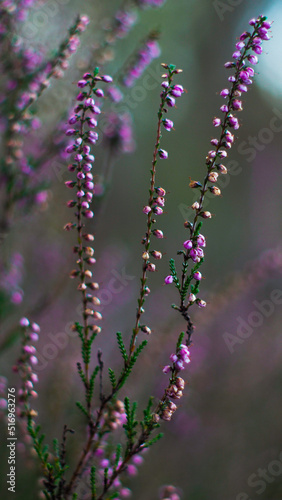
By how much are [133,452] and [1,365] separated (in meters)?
3.60

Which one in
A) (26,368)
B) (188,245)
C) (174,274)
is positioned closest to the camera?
(188,245)

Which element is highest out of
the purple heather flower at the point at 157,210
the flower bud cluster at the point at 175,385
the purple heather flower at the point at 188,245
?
the purple heather flower at the point at 157,210

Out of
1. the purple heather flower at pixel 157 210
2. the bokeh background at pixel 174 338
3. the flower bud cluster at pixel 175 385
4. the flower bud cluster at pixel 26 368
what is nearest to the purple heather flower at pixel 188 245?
the purple heather flower at pixel 157 210

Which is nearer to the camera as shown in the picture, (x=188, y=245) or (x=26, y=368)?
(x=188, y=245)

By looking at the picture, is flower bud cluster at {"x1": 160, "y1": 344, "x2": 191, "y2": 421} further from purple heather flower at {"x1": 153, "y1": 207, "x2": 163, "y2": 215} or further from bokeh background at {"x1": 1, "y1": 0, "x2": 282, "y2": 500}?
bokeh background at {"x1": 1, "y1": 0, "x2": 282, "y2": 500}

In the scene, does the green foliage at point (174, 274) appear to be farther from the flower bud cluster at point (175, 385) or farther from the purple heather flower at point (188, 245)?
the flower bud cluster at point (175, 385)

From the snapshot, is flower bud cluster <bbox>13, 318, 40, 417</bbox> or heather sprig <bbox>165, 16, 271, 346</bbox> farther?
flower bud cluster <bbox>13, 318, 40, 417</bbox>

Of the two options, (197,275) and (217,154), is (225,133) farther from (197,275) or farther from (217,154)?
(197,275)

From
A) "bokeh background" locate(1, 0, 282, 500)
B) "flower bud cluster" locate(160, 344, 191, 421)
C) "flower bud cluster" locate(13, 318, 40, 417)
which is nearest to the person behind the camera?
"flower bud cluster" locate(160, 344, 191, 421)

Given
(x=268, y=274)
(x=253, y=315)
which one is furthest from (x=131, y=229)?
(x=268, y=274)

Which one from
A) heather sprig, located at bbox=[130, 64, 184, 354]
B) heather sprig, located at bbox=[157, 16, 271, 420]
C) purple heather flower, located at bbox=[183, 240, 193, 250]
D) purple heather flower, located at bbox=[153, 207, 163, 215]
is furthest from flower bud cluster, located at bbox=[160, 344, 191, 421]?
purple heather flower, located at bbox=[153, 207, 163, 215]

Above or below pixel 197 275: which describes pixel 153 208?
above

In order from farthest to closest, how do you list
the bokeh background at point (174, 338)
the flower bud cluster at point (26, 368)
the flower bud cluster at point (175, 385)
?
the bokeh background at point (174, 338)
the flower bud cluster at point (26, 368)
the flower bud cluster at point (175, 385)

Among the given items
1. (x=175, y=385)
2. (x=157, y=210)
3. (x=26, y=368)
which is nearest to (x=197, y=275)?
(x=157, y=210)
